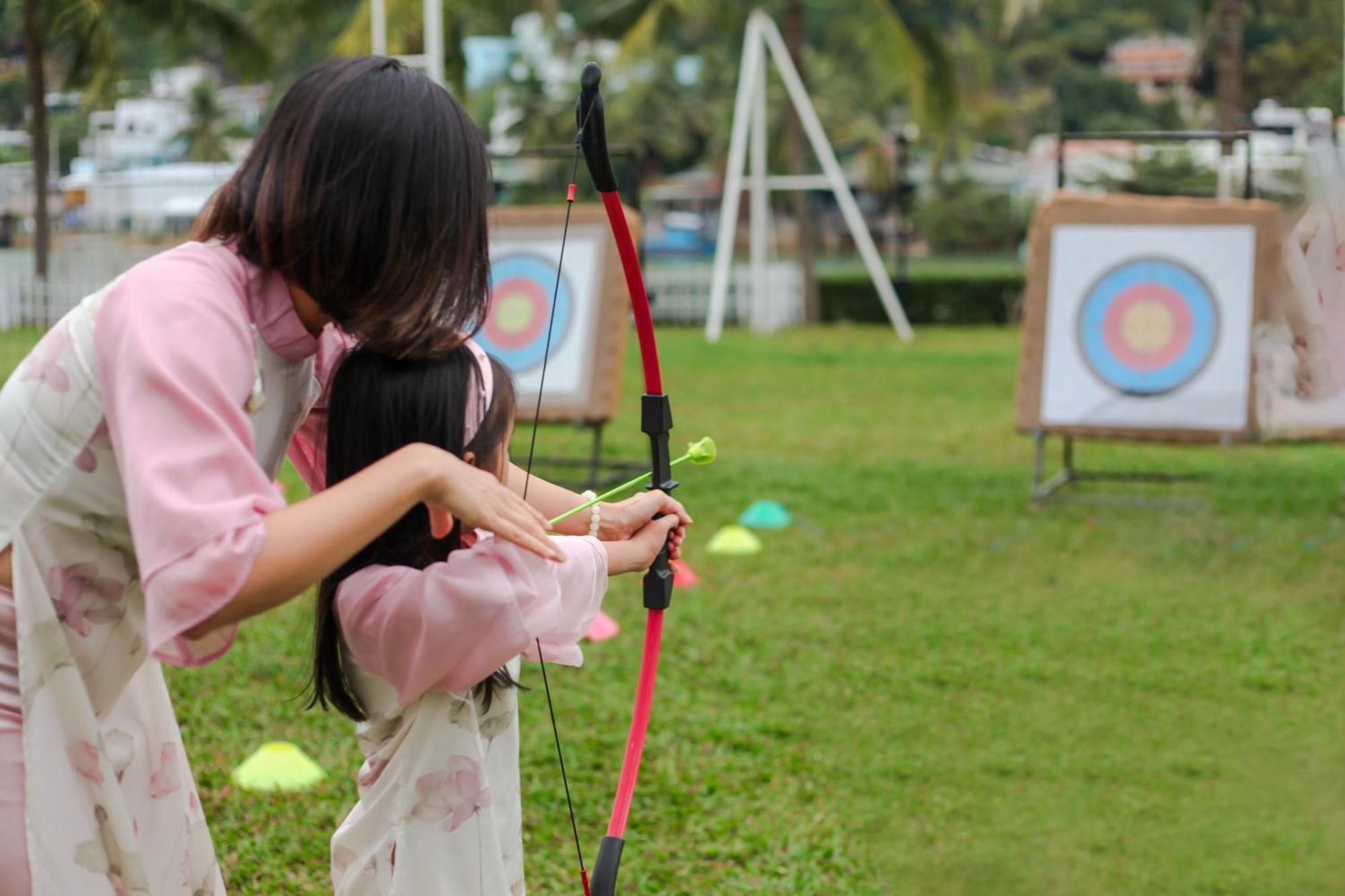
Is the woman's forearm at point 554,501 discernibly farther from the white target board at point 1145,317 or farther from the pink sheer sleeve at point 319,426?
the white target board at point 1145,317

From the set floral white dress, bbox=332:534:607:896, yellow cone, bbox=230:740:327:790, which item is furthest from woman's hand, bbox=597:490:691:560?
yellow cone, bbox=230:740:327:790

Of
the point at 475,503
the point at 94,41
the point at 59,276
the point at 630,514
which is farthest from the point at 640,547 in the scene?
the point at 94,41

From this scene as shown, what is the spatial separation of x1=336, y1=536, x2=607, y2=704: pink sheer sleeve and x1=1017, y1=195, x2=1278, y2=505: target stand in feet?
14.0

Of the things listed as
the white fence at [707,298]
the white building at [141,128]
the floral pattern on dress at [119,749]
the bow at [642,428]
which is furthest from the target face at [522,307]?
the white fence at [707,298]

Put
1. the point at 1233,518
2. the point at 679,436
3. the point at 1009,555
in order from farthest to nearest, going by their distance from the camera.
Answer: the point at 679,436
the point at 1233,518
the point at 1009,555

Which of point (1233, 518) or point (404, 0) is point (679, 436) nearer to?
→ point (1233, 518)

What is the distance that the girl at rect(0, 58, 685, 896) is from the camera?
1.06 meters

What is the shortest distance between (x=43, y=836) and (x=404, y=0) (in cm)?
1338

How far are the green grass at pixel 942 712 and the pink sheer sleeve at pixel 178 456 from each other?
0.67 m

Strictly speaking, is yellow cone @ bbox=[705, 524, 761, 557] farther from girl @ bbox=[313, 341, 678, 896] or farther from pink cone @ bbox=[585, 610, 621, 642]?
girl @ bbox=[313, 341, 678, 896]

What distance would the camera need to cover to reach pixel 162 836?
52.2 inches

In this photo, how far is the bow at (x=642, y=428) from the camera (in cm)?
150

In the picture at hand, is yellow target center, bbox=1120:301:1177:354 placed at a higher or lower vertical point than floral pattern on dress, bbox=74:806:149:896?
higher

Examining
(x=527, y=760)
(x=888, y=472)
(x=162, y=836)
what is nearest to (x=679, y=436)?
(x=888, y=472)
